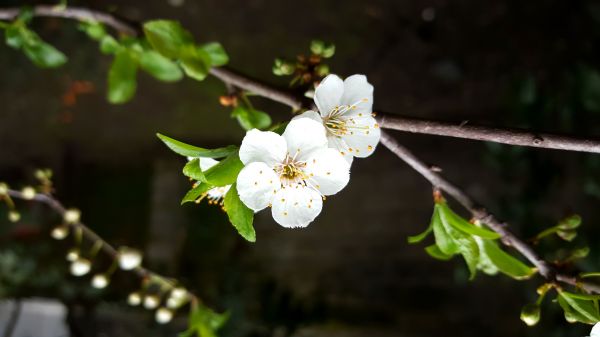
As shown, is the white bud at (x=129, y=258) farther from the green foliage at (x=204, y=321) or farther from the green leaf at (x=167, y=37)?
the green leaf at (x=167, y=37)

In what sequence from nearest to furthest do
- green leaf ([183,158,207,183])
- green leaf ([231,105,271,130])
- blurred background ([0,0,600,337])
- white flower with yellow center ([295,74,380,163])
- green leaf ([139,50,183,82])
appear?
green leaf ([183,158,207,183]) → white flower with yellow center ([295,74,380,163]) → green leaf ([231,105,271,130]) → green leaf ([139,50,183,82]) → blurred background ([0,0,600,337])

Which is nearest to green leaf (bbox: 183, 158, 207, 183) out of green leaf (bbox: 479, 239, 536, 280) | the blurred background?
green leaf (bbox: 479, 239, 536, 280)

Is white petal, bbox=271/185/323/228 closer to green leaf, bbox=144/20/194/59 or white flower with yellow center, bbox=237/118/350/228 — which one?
white flower with yellow center, bbox=237/118/350/228

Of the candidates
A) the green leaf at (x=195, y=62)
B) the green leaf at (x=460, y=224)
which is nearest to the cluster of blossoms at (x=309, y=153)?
the green leaf at (x=460, y=224)

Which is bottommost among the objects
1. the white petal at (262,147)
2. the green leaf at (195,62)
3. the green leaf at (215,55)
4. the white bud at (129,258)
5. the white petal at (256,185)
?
the white bud at (129,258)

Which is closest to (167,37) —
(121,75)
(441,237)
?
(121,75)

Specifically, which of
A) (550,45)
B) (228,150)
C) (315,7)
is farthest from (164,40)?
(550,45)

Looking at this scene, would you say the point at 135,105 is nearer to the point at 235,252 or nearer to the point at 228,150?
the point at 235,252
